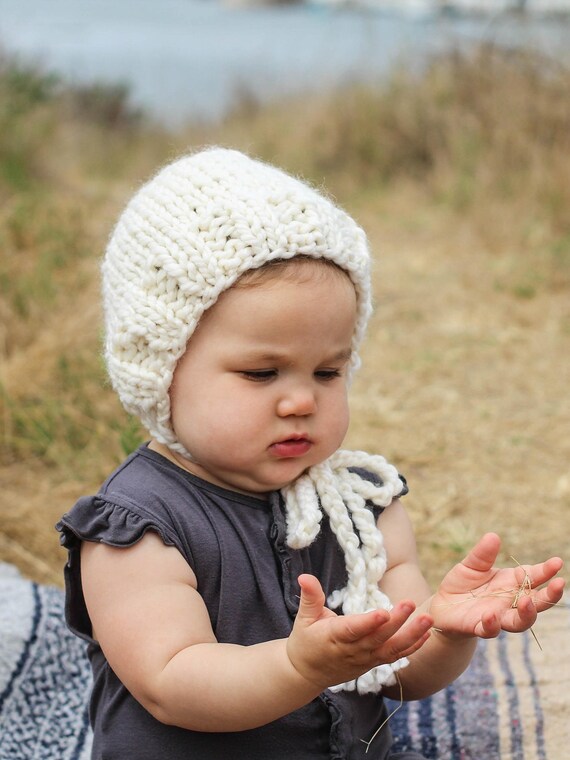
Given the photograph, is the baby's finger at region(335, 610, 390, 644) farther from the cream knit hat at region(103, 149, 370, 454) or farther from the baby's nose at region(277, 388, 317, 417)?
the cream knit hat at region(103, 149, 370, 454)

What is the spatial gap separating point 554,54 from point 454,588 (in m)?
5.44

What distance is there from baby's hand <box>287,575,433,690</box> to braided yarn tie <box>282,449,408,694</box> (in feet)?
0.95

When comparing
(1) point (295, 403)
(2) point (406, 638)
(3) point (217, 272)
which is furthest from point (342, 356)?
(2) point (406, 638)

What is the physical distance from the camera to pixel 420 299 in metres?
5.02

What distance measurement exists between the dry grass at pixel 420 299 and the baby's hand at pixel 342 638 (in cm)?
109

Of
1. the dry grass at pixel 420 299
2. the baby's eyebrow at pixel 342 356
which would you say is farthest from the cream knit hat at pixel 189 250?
the dry grass at pixel 420 299

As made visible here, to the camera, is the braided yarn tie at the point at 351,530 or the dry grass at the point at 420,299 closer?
the braided yarn tie at the point at 351,530

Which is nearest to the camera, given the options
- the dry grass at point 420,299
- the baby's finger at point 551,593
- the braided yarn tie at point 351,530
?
the baby's finger at point 551,593

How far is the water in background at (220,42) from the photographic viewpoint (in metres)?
7.16

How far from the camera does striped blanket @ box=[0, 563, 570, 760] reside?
2.01 m

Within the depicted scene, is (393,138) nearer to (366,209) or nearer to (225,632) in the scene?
(366,209)

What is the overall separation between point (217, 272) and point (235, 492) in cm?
36

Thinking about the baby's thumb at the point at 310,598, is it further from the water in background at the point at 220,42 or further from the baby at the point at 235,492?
the water in background at the point at 220,42

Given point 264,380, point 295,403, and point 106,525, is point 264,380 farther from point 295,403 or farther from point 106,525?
point 106,525
